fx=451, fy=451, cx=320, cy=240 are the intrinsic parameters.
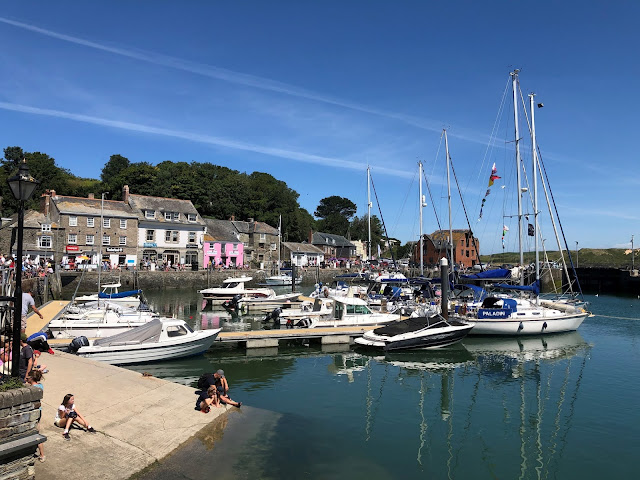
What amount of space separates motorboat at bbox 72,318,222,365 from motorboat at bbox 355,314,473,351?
9.52 m

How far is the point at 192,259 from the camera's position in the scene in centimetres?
7444

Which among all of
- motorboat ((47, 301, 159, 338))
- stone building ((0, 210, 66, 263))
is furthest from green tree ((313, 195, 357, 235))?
motorboat ((47, 301, 159, 338))

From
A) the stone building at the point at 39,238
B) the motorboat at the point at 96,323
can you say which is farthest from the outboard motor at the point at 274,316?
the stone building at the point at 39,238

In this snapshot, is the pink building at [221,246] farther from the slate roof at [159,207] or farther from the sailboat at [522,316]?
the sailboat at [522,316]

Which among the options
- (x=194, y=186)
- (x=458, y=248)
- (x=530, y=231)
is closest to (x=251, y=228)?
(x=194, y=186)

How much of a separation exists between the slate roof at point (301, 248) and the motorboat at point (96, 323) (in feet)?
216

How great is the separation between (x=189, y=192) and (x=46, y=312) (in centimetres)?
6596

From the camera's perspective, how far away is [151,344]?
22781 millimetres

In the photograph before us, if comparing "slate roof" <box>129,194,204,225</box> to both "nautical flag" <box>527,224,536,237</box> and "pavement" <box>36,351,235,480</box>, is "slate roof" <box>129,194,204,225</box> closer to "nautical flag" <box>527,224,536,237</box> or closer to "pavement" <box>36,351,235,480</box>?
"nautical flag" <box>527,224,536,237</box>

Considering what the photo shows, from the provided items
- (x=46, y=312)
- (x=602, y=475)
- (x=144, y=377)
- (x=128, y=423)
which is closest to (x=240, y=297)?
(x=46, y=312)

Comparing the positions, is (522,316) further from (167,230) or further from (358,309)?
(167,230)

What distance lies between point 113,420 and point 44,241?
55.7m

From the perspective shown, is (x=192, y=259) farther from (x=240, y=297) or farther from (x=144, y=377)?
(x=144, y=377)

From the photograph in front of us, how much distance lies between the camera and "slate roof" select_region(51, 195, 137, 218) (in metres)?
62.1
